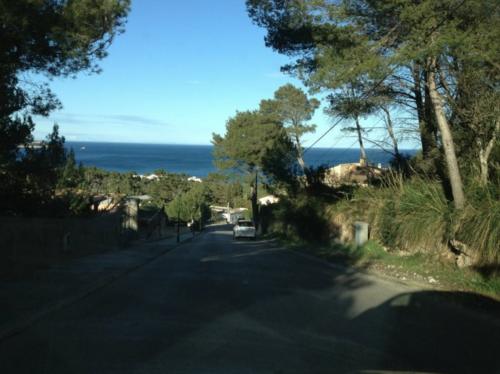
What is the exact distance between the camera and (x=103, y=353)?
21.9 ft

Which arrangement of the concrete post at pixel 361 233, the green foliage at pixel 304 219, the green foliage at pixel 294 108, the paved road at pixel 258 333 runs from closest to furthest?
the paved road at pixel 258 333 < the concrete post at pixel 361 233 < the green foliage at pixel 304 219 < the green foliage at pixel 294 108

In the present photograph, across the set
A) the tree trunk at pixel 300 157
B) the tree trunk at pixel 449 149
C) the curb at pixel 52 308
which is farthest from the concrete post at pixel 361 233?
the tree trunk at pixel 300 157

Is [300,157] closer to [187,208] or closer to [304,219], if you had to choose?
[304,219]

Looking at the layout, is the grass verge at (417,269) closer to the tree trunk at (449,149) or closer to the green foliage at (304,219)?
the tree trunk at (449,149)

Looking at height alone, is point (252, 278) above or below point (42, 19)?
→ below

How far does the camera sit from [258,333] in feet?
25.3

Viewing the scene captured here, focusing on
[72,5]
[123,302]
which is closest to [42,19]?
[72,5]

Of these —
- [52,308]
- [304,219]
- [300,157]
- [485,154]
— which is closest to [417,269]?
[485,154]

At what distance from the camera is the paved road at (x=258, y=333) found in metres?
6.29

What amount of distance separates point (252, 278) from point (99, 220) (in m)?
14.4

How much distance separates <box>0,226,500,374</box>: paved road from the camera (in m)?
6.29

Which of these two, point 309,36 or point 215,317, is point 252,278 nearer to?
point 215,317

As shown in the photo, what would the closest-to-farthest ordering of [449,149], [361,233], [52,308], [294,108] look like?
1. [52,308]
2. [449,149]
3. [361,233]
4. [294,108]

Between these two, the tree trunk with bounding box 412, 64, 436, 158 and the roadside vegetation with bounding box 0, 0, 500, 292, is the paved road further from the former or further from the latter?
the tree trunk with bounding box 412, 64, 436, 158
